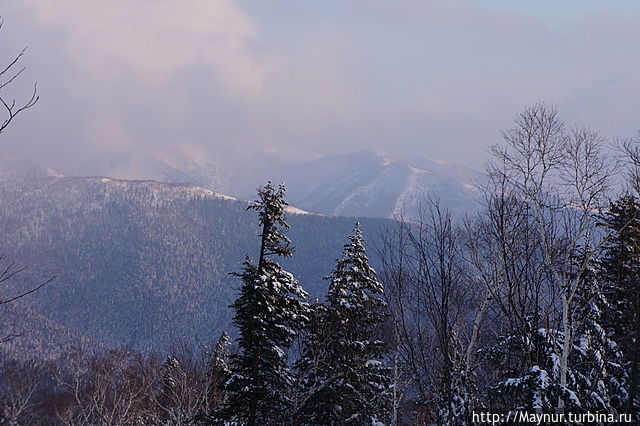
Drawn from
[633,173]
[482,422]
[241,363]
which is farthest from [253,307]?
[633,173]

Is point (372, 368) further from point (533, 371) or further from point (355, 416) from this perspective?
point (533, 371)

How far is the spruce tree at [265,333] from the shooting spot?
64.0ft

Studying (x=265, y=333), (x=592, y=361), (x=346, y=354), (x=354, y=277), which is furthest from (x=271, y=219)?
(x=592, y=361)

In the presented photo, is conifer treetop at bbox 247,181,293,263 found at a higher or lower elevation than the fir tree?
higher

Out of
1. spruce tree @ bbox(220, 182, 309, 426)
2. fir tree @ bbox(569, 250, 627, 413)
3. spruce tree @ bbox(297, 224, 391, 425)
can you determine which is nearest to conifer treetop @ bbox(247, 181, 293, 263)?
spruce tree @ bbox(220, 182, 309, 426)

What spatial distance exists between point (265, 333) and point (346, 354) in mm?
4381

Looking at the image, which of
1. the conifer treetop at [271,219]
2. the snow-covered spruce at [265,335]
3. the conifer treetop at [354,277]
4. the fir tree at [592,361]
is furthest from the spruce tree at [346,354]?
the fir tree at [592,361]

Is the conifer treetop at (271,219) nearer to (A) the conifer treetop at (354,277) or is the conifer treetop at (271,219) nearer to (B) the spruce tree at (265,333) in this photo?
(B) the spruce tree at (265,333)

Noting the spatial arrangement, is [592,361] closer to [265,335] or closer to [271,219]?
[265,335]

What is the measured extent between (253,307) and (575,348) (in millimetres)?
12220

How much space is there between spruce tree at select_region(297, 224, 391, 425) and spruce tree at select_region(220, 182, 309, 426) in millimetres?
1725

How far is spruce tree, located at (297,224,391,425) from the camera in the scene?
2162cm

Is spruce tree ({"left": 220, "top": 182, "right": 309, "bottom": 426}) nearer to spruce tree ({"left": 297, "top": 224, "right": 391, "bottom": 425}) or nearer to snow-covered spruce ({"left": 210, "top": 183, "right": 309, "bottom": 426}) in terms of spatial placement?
snow-covered spruce ({"left": 210, "top": 183, "right": 309, "bottom": 426})

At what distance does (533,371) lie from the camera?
29.6 ft
